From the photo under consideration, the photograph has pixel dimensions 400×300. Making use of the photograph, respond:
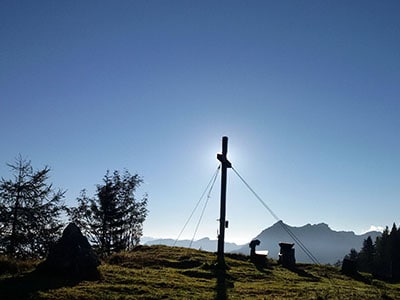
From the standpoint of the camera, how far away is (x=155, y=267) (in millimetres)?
20656

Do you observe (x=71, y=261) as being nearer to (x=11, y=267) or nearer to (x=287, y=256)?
(x=11, y=267)

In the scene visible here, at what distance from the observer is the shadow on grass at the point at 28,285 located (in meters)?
11.2

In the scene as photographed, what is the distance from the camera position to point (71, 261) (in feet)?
48.6

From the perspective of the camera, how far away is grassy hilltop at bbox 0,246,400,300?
1248 cm

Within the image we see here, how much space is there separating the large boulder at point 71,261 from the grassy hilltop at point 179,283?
0.62 metres

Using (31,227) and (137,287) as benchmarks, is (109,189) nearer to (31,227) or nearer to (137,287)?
(31,227)

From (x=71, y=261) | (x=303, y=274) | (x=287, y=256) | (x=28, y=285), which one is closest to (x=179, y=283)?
(x=71, y=261)

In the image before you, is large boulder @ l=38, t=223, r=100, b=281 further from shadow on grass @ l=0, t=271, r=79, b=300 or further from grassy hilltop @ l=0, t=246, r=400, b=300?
grassy hilltop @ l=0, t=246, r=400, b=300

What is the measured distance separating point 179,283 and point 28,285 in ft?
19.7

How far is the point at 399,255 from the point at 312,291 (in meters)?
67.8

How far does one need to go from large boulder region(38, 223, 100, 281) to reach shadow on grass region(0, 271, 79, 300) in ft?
1.38

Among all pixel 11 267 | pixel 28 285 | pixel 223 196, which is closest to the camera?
pixel 28 285

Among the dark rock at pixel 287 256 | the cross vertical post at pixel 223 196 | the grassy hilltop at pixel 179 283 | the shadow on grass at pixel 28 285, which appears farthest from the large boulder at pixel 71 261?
the dark rock at pixel 287 256

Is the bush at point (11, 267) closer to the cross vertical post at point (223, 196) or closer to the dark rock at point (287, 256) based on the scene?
the cross vertical post at point (223, 196)
